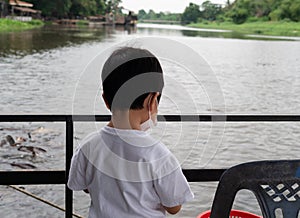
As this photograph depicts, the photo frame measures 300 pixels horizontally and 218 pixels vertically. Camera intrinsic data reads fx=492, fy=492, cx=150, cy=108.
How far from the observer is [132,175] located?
40.3 inches

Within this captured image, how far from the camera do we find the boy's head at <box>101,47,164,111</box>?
1.01 meters

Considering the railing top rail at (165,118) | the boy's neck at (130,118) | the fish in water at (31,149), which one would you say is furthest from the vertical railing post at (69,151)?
the fish in water at (31,149)

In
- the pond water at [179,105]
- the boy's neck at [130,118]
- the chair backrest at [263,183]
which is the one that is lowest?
the pond water at [179,105]

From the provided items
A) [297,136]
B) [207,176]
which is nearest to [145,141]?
[207,176]

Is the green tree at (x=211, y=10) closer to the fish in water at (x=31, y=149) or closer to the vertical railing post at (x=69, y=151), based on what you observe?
the fish in water at (x=31, y=149)

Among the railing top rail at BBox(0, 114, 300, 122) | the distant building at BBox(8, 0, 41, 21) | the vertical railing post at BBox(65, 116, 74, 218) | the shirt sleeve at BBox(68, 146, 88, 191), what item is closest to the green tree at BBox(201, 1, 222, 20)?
the distant building at BBox(8, 0, 41, 21)

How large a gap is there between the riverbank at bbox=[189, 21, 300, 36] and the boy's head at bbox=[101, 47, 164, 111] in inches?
1494

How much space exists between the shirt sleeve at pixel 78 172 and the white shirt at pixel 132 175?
0.08 ft

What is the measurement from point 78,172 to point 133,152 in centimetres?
16

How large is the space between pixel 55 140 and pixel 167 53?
5.29 metres

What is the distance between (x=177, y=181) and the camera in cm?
103

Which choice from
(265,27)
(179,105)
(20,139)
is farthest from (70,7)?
(179,105)

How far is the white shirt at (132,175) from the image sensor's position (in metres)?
1.02

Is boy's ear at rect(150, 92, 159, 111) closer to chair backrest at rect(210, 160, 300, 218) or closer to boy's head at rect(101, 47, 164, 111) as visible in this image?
boy's head at rect(101, 47, 164, 111)
